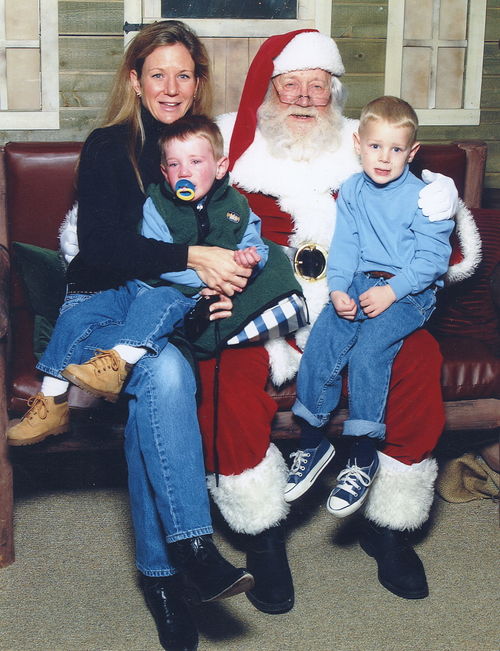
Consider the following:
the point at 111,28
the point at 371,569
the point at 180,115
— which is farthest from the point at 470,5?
the point at 371,569

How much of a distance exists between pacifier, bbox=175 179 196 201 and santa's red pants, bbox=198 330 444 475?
0.48 metres

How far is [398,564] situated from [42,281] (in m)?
1.41

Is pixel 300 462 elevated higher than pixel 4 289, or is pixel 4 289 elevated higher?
pixel 4 289

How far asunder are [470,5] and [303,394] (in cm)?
332

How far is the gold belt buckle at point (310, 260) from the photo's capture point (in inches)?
118

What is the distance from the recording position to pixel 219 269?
2.53 m

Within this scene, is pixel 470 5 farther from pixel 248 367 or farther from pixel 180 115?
pixel 248 367

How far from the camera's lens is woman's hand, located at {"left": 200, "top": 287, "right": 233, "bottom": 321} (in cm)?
257

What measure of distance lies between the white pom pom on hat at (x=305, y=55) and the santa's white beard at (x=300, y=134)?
139mm

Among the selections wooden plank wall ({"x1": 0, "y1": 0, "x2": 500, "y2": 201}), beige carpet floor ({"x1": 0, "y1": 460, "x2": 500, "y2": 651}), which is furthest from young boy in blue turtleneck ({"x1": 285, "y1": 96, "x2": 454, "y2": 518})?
wooden plank wall ({"x1": 0, "y1": 0, "x2": 500, "y2": 201})

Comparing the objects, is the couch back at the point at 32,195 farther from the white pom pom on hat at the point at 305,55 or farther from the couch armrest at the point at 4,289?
the white pom pom on hat at the point at 305,55

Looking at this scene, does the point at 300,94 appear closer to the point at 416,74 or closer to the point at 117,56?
the point at 117,56

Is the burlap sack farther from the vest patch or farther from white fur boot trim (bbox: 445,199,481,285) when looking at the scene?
the vest patch

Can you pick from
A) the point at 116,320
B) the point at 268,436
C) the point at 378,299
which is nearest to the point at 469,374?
the point at 378,299
